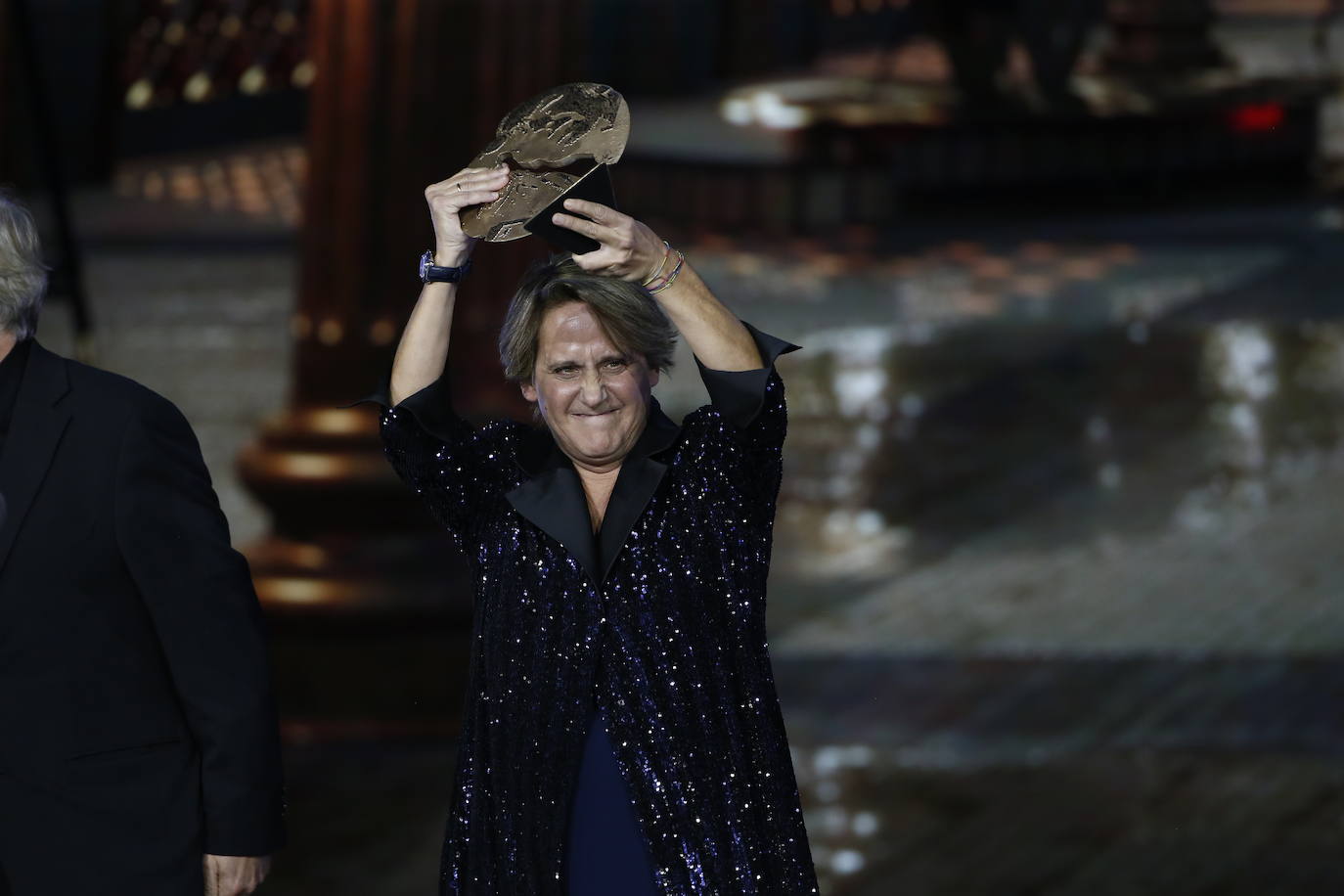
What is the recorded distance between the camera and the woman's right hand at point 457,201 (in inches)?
95.8

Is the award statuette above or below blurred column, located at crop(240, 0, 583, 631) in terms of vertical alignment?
above

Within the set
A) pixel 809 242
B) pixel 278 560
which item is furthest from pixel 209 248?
pixel 278 560

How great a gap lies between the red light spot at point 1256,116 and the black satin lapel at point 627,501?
1433cm

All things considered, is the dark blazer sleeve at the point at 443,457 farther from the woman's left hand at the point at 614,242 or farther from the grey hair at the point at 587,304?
the woman's left hand at the point at 614,242

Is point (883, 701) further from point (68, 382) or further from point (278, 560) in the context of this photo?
point (68, 382)

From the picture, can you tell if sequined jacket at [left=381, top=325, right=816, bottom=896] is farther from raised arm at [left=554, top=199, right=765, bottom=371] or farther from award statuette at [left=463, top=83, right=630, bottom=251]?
award statuette at [left=463, top=83, right=630, bottom=251]

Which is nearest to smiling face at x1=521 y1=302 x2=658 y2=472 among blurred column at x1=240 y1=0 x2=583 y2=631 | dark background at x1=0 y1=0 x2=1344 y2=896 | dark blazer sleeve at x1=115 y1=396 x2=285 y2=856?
dark blazer sleeve at x1=115 y1=396 x2=285 y2=856

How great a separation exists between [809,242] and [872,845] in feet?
30.5

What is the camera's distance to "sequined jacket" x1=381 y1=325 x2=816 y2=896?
2520mm

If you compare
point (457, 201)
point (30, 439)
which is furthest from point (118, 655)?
point (457, 201)

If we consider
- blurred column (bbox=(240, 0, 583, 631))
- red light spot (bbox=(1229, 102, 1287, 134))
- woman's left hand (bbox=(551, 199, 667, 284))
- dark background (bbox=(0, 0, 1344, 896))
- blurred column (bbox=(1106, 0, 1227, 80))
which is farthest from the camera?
blurred column (bbox=(1106, 0, 1227, 80))

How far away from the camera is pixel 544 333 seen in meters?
2.54

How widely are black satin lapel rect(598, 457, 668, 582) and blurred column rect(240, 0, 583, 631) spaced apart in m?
2.94

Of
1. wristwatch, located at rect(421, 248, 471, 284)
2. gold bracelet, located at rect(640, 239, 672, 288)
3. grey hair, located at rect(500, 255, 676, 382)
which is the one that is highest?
gold bracelet, located at rect(640, 239, 672, 288)
